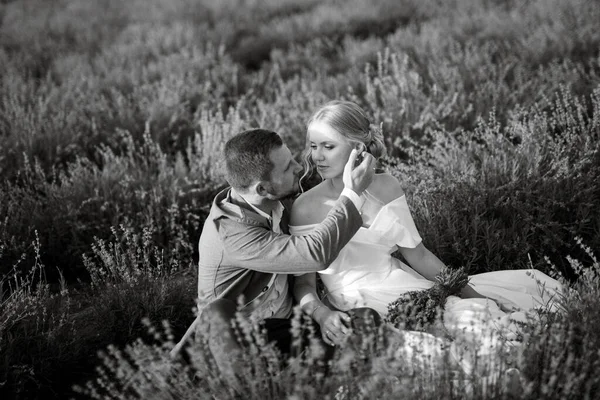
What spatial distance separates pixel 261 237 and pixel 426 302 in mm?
875

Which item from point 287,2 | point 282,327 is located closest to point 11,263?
point 282,327

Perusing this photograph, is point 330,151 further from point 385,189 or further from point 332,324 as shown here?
point 332,324

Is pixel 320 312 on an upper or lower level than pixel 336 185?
lower

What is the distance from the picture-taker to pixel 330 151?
3496 mm

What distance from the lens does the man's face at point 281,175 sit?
299 cm

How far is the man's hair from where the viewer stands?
2.95 m

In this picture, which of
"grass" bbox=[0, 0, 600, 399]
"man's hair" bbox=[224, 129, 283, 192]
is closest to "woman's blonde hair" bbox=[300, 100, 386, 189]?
"man's hair" bbox=[224, 129, 283, 192]

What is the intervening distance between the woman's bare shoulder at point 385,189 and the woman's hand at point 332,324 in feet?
2.56

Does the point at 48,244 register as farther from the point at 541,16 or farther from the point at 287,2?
the point at 287,2

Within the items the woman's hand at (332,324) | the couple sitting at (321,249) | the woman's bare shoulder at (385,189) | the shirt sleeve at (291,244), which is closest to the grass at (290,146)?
the woman's hand at (332,324)

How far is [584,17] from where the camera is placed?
7.24 metres

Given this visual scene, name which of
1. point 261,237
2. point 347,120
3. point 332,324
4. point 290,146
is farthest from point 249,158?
point 290,146

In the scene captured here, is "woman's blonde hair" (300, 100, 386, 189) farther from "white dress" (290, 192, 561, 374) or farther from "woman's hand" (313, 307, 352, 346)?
"woman's hand" (313, 307, 352, 346)

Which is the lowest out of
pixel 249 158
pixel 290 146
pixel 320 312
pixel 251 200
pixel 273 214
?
pixel 320 312
